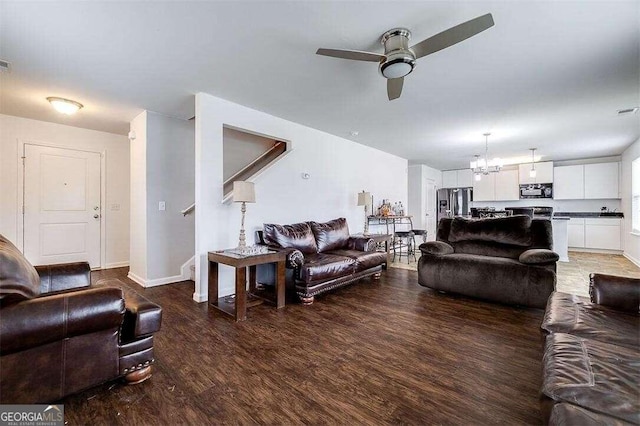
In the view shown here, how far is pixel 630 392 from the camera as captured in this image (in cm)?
101

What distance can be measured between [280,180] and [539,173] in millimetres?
7403

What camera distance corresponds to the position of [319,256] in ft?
12.2

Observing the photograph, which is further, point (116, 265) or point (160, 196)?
point (116, 265)

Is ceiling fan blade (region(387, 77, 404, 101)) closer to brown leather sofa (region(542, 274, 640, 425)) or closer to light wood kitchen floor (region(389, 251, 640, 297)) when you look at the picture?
brown leather sofa (region(542, 274, 640, 425))

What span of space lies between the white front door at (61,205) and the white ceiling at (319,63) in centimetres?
65

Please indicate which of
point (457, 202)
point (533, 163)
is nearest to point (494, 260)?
point (533, 163)

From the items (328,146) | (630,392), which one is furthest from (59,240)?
(630,392)

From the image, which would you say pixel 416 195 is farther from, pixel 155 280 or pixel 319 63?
pixel 155 280

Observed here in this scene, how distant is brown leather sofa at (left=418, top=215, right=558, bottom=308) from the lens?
2.94 metres

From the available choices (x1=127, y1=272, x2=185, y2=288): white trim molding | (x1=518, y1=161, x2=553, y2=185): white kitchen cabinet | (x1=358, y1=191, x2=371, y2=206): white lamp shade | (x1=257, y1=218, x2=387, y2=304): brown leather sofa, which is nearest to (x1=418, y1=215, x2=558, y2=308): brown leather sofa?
(x1=257, y1=218, x2=387, y2=304): brown leather sofa

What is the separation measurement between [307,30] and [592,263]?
269 inches

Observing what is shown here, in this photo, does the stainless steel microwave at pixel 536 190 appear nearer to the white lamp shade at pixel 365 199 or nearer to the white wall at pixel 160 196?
the white lamp shade at pixel 365 199

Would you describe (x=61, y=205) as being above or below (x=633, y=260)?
above

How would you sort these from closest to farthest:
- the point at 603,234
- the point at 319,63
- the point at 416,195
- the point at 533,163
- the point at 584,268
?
the point at 319,63 → the point at 584,268 → the point at 603,234 → the point at 533,163 → the point at 416,195
